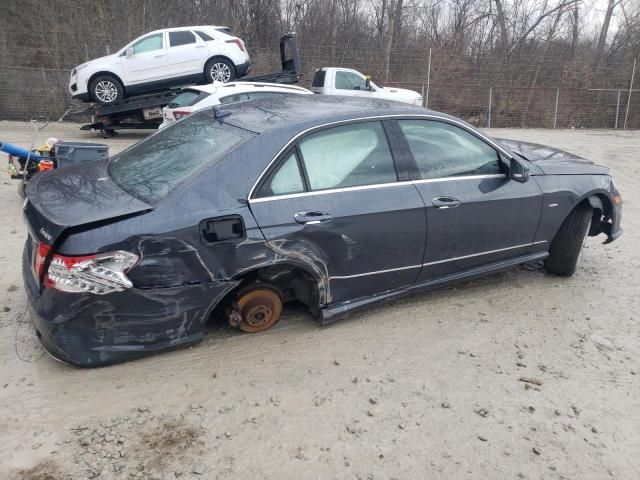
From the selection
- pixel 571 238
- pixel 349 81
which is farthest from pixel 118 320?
pixel 349 81

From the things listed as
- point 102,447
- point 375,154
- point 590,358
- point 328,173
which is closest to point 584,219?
point 590,358

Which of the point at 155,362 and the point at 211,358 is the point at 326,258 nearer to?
the point at 211,358

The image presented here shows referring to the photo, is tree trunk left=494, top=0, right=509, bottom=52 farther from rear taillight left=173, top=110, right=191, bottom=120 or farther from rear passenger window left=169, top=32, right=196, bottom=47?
rear taillight left=173, top=110, right=191, bottom=120

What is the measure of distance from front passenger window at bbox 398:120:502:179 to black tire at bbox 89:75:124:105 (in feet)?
38.9

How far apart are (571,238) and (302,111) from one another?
2623 millimetres

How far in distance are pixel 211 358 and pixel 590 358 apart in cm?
249

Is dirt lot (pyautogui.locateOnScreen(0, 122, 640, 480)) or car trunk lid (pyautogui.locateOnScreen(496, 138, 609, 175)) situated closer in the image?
dirt lot (pyautogui.locateOnScreen(0, 122, 640, 480))

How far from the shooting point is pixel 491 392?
3.25 metres

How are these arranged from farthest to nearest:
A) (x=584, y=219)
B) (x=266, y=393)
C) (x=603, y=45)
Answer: (x=603, y=45), (x=584, y=219), (x=266, y=393)

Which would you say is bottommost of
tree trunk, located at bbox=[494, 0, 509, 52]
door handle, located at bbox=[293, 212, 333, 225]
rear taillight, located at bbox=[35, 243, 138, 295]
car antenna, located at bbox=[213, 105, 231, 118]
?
rear taillight, located at bbox=[35, 243, 138, 295]

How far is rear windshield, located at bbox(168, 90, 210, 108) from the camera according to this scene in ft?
36.2

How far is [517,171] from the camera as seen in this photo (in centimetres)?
423

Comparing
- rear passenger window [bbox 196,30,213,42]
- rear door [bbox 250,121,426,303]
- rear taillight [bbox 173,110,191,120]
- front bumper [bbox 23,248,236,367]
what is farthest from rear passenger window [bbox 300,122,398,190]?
rear passenger window [bbox 196,30,213,42]

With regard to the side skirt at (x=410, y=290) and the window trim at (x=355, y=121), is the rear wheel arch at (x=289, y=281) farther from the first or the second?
the window trim at (x=355, y=121)
